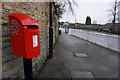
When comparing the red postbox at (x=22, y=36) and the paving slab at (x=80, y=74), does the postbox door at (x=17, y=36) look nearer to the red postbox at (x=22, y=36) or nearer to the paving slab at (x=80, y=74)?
the red postbox at (x=22, y=36)

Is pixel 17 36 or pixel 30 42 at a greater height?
pixel 17 36

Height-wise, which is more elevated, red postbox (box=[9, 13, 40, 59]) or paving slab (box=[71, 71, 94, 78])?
red postbox (box=[9, 13, 40, 59])

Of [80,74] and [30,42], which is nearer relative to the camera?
[30,42]

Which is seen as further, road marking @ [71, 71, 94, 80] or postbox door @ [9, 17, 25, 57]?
road marking @ [71, 71, 94, 80]

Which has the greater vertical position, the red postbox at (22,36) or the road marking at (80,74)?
the red postbox at (22,36)

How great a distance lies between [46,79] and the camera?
2400 mm

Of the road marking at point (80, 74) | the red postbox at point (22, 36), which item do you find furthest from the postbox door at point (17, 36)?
the road marking at point (80, 74)

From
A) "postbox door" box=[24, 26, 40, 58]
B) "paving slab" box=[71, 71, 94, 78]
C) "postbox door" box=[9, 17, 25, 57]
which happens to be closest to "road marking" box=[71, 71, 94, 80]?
"paving slab" box=[71, 71, 94, 78]

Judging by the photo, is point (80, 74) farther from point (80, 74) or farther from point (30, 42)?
point (30, 42)

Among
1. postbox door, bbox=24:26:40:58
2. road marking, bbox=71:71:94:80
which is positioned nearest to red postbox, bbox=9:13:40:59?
postbox door, bbox=24:26:40:58

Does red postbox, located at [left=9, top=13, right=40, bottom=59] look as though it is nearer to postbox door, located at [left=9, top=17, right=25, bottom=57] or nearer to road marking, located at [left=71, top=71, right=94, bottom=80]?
postbox door, located at [left=9, top=17, right=25, bottom=57]

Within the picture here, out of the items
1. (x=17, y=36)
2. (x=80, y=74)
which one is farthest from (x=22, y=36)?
(x=80, y=74)

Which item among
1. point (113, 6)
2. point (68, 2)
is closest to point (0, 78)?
point (68, 2)

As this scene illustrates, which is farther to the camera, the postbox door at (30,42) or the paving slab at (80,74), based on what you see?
the paving slab at (80,74)
